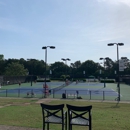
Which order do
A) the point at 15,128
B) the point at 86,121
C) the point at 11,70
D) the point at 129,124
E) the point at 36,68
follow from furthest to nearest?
the point at 36,68, the point at 11,70, the point at 129,124, the point at 15,128, the point at 86,121

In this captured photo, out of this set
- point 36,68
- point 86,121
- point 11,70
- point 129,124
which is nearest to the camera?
point 86,121

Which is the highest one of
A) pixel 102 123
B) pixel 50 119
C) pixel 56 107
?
pixel 56 107

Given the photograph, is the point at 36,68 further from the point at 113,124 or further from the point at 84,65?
the point at 113,124

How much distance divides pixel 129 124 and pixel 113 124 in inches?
30.2

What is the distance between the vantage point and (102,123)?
9.36 metres

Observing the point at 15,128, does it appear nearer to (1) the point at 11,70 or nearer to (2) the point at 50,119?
(2) the point at 50,119

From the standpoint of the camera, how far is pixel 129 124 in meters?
9.16

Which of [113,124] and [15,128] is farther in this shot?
[113,124]

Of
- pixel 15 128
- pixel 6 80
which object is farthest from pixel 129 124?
pixel 6 80

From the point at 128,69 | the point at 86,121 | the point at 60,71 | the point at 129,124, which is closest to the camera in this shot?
the point at 86,121

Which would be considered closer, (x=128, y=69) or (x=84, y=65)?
(x=128, y=69)

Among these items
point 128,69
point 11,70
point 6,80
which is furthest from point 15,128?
point 128,69

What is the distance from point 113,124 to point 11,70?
7131 cm

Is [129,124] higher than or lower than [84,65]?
lower
